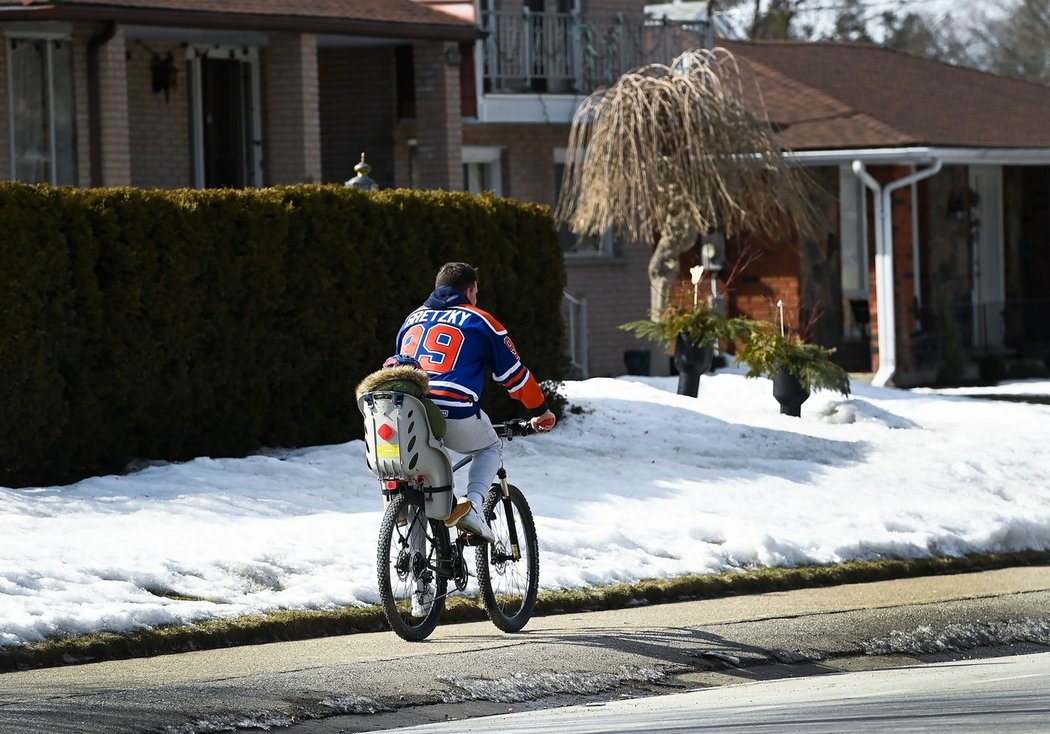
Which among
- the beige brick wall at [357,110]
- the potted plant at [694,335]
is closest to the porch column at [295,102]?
the beige brick wall at [357,110]

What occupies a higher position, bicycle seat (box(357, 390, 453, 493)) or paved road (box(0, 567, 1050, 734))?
bicycle seat (box(357, 390, 453, 493))

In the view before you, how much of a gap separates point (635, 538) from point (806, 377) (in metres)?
5.68

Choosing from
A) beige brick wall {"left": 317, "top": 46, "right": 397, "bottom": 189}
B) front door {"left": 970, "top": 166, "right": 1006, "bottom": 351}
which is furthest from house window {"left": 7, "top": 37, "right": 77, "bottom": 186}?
front door {"left": 970, "top": 166, "right": 1006, "bottom": 351}

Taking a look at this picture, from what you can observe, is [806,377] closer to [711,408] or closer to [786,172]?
[711,408]

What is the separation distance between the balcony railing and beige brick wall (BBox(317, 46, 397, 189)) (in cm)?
125

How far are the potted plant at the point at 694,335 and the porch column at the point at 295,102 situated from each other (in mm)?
4809

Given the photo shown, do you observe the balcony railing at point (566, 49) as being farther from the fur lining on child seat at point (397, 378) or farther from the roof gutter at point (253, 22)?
the fur lining on child seat at point (397, 378)

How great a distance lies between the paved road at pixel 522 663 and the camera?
802cm

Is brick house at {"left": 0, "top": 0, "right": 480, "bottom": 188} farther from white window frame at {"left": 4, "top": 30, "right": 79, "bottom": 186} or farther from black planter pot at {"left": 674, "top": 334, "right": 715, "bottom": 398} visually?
black planter pot at {"left": 674, "top": 334, "right": 715, "bottom": 398}

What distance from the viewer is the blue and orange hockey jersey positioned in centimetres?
977

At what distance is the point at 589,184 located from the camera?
73.8 feet

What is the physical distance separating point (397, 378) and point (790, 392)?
9.03 meters

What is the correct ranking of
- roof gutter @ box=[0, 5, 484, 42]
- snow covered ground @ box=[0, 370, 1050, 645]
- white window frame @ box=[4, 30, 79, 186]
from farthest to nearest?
white window frame @ box=[4, 30, 79, 186], roof gutter @ box=[0, 5, 484, 42], snow covered ground @ box=[0, 370, 1050, 645]

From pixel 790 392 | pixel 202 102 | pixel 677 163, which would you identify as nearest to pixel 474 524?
pixel 790 392
